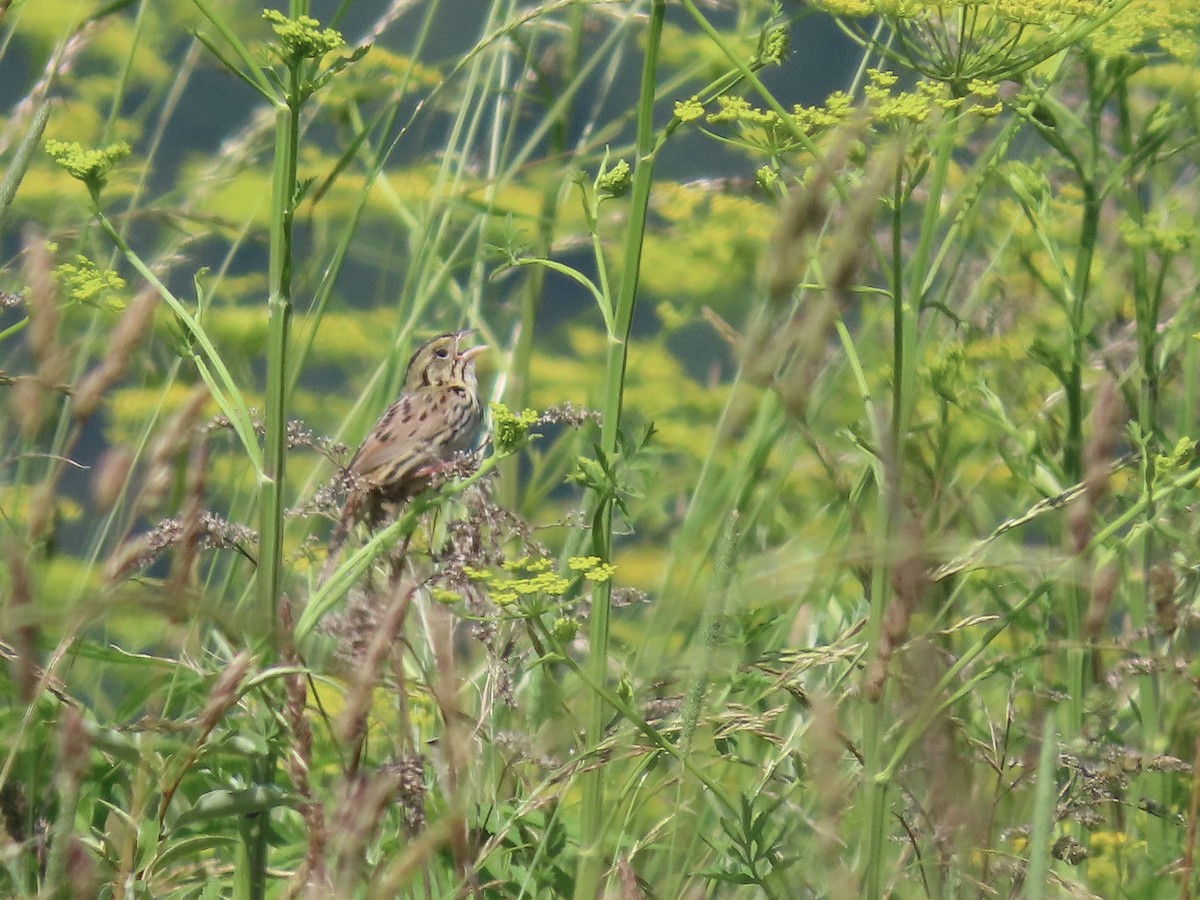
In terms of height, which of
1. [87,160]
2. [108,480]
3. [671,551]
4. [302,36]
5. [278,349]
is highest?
[302,36]

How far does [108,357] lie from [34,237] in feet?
1.65

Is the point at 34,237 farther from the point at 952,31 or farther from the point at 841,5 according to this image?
the point at 952,31

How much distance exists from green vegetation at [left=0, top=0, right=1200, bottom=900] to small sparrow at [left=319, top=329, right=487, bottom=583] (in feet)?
0.25

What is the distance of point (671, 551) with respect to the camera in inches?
86.7

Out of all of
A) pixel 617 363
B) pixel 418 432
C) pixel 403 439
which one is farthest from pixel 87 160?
pixel 418 432

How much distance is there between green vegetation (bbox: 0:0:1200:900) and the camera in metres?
1.15

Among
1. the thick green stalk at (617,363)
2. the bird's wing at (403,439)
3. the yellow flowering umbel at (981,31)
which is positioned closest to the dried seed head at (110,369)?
the thick green stalk at (617,363)

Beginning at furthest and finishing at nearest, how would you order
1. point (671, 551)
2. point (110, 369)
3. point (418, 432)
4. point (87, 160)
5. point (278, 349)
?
point (418, 432), point (671, 551), point (87, 160), point (278, 349), point (110, 369)

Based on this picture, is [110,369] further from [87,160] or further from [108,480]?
[87,160]

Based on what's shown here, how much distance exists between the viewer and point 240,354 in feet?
10.2

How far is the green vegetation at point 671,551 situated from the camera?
45.3 inches

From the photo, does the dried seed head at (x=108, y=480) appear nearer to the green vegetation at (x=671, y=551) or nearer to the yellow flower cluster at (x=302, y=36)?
the green vegetation at (x=671, y=551)

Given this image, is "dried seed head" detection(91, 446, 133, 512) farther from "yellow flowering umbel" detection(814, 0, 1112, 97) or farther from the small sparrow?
"yellow flowering umbel" detection(814, 0, 1112, 97)

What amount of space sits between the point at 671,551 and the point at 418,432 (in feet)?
3.46
